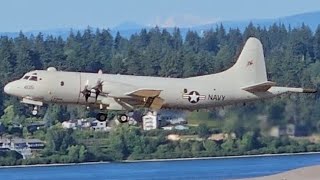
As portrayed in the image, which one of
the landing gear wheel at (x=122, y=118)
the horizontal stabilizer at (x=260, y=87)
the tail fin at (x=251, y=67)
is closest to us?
the landing gear wheel at (x=122, y=118)

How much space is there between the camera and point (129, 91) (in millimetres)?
69750

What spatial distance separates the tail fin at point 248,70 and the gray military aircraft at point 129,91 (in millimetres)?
387

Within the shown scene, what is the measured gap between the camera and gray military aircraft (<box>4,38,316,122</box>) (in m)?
68.1

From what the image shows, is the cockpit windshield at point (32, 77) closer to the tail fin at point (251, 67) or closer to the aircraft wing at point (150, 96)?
the aircraft wing at point (150, 96)

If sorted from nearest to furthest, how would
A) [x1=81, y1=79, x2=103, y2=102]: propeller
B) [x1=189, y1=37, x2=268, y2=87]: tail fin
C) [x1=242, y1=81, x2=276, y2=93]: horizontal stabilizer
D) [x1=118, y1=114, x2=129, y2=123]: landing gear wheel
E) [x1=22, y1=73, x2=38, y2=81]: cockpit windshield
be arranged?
[x1=81, y1=79, x2=103, y2=102]: propeller, [x1=118, y1=114, x2=129, y2=123]: landing gear wheel, [x1=22, y1=73, x2=38, y2=81]: cockpit windshield, [x1=242, y1=81, x2=276, y2=93]: horizontal stabilizer, [x1=189, y1=37, x2=268, y2=87]: tail fin

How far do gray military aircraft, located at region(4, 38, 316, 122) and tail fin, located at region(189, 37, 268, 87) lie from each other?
0.39m

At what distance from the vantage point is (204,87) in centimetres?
7100

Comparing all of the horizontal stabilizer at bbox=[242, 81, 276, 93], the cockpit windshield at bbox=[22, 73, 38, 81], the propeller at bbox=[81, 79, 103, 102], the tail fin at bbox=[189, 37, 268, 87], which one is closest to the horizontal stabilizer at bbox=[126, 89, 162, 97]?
the propeller at bbox=[81, 79, 103, 102]

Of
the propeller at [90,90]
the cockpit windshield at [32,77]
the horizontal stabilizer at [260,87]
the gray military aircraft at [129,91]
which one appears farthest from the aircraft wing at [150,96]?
the horizontal stabilizer at [260,87]

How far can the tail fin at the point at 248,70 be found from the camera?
241 ft

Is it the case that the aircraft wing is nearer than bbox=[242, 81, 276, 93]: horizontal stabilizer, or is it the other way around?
the aircraft wing

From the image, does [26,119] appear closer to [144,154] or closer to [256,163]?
[144,154]

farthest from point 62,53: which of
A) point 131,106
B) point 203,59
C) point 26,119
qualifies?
point 131,106

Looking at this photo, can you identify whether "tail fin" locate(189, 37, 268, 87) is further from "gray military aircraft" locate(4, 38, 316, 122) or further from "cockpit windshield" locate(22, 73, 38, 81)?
"cockpit windshield" locate(22, 73, 38, 81)
